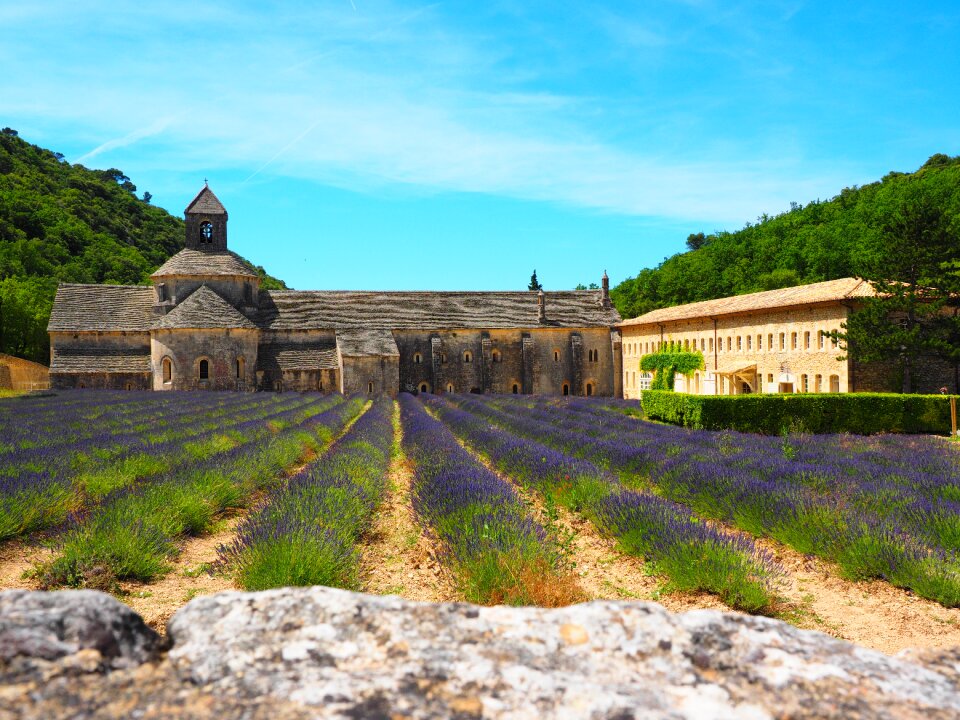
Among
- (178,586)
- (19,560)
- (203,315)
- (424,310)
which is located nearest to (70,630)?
(178,586)

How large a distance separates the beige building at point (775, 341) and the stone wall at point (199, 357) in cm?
2403

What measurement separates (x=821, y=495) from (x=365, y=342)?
115 ft

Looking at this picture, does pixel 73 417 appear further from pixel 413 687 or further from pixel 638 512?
pixel 413 687

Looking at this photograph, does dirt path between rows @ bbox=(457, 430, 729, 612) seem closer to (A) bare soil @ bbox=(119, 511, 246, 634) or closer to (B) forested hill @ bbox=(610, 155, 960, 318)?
(A) bare soil @ bbox=(119, 511, 246, 634)

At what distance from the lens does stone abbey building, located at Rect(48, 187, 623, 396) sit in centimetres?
3888

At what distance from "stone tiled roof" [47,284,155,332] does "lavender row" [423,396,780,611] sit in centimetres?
3733

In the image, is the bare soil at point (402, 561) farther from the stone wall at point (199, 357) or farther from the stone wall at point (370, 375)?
the stone wall at point (199, 357)

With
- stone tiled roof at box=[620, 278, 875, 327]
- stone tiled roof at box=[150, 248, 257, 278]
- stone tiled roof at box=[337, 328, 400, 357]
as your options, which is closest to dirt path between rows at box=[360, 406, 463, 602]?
stone tiled roof at box=[620, 278, 875, 327]

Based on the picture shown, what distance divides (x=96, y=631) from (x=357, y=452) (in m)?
9.83

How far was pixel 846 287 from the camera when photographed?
2775 centimetres

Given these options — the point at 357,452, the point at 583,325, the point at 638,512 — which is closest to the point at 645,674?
the point at 638,512

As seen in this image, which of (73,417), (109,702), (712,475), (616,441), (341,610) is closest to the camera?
(109,702)

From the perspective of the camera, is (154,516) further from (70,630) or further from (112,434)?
(112,434)

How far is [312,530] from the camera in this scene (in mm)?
5789
